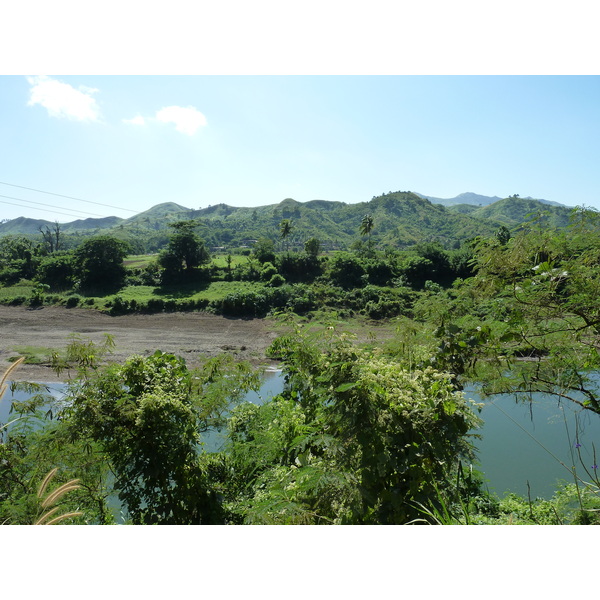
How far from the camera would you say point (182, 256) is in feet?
73.7

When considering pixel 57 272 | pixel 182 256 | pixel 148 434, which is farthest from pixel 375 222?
pixel 148 434

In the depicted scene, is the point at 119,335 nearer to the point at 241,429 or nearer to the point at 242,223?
the point at 241,429

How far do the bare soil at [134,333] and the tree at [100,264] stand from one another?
8.34 ft

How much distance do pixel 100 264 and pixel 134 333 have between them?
531 cm

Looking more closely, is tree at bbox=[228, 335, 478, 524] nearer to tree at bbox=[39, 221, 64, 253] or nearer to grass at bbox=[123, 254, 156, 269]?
grass at bbox=[123, 254, 156, 269]

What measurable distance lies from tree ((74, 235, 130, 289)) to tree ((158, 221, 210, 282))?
3.04 m

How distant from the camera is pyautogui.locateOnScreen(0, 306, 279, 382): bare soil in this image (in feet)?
34.6

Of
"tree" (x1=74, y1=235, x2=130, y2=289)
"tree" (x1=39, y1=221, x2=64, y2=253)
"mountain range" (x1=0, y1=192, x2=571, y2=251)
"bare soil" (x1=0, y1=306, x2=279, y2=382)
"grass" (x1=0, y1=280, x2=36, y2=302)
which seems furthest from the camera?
"mountain range" (x1=0, y1=192, x2=571, y2=251)

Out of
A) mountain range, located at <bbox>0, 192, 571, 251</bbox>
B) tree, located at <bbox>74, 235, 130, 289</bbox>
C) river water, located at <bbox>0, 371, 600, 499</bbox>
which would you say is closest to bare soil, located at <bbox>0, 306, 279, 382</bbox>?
tree, located at <bbox>74, 235, 130, 289</bbox>

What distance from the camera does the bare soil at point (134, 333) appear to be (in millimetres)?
10531

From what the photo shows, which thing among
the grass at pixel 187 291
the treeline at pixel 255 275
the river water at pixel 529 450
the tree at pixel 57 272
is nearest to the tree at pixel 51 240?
the treeline at pixel 255 275

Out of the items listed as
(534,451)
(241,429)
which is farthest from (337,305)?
(241,429)

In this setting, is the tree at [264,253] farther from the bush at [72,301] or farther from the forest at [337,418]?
the forest at [337,418]
